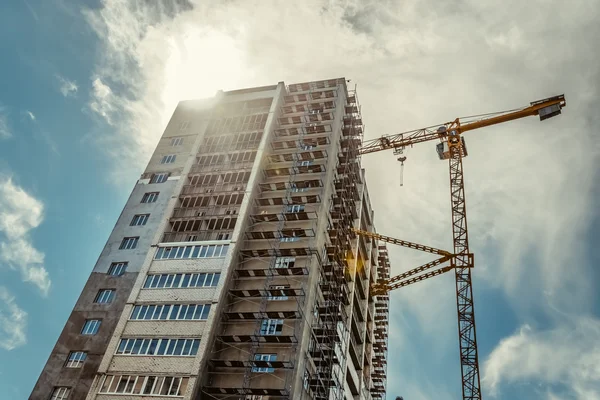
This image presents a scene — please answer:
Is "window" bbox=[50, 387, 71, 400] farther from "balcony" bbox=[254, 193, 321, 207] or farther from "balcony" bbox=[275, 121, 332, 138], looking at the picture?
"balcony" bbox=[275, 121, 332, 138]

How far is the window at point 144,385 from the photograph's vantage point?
47.4 meters

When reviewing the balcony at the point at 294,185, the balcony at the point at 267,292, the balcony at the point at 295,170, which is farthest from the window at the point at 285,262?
the balcony at the point at 295,170

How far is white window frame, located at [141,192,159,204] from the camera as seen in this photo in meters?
67.6

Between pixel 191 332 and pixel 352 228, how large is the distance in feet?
98.7

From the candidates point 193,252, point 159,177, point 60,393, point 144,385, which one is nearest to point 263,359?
point 144,385

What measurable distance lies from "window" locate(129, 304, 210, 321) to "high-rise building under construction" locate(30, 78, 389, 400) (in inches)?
5.6

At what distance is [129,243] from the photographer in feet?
206

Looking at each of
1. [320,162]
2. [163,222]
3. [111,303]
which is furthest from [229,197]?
[111,303]

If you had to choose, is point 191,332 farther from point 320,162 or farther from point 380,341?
point 380,341

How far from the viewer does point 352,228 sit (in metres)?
73.1

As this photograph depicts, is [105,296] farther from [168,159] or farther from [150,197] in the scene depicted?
[168,159]

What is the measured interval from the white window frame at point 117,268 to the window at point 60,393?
43.9 feet

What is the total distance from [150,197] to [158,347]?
23447 mm

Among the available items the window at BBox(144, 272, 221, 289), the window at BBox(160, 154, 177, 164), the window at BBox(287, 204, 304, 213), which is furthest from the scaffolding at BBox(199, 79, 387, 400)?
the window at BBox(160, 154, 177, 164)
